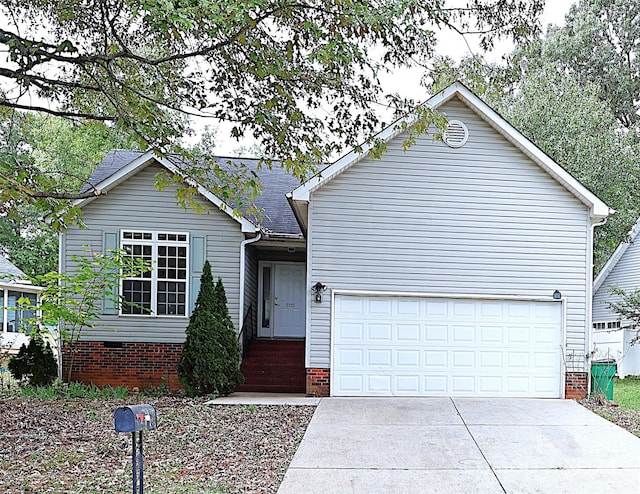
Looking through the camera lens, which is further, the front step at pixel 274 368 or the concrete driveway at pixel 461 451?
the front step at pixel 274 368

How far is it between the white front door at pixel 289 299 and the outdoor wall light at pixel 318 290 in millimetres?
4429

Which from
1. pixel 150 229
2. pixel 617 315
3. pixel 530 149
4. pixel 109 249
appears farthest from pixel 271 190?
pixel 617 315

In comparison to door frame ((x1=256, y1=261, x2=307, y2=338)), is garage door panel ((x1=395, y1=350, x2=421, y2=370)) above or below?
below

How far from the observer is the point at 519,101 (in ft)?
81.9

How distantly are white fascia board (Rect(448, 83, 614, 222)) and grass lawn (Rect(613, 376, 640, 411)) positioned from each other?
4.01 metres

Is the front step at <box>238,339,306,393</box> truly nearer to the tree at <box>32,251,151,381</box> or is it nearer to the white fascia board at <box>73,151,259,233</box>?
the white fascia board at <box>73,151,259,233</box>

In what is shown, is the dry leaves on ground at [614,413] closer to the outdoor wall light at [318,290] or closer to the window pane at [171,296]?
the outdoor wall light at [318,290]

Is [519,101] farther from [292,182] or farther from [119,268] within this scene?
[119,268]

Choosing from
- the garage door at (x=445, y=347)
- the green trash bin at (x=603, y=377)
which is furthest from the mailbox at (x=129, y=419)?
the green trash bin at (x=603, y=377)

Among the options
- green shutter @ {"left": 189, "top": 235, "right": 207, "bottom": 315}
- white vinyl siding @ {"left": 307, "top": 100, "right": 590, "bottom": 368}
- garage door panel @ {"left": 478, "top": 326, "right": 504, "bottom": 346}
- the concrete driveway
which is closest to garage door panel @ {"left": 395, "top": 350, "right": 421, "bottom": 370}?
the concrete driveway

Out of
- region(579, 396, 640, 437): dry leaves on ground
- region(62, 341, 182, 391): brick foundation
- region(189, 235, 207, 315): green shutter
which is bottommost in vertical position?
region(579, 396, 640, 437): dry leaves on ground

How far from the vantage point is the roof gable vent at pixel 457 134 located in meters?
13.1

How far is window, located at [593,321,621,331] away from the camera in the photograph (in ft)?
76.3

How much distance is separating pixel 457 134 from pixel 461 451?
659cm
